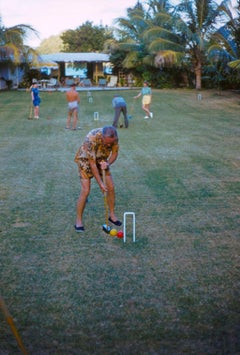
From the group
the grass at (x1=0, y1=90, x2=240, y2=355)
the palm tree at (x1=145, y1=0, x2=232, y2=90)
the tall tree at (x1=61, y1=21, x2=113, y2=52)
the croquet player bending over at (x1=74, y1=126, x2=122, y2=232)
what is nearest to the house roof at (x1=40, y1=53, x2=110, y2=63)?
the palm tree at (x1=145, y1=0, x2=232, y2=90)

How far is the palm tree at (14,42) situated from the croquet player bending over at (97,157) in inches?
1176

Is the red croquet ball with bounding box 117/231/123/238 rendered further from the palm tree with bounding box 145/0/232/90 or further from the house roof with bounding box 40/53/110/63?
the house roof with bounding box 40/53/110/63

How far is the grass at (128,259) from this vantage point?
400 cm

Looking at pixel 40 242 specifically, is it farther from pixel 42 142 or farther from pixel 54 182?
pixel 42 142

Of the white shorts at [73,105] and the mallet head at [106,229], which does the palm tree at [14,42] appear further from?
the mallet head at [106,229]

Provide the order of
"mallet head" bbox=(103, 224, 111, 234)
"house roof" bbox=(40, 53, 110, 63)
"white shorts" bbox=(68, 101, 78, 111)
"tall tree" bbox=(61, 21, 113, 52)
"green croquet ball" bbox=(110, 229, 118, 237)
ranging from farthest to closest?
"tall tree" bbox=(61, 21, 113, 52), "house roof" bbox=(40, 53, 110, 63), "white shorts" bbox=(68, 101, 78, 111), "mallet head" bbox=(103, 224, 111, 234), "green croquet ball" bbox=(110, 229, 118, 237)

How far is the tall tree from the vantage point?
56.1 m

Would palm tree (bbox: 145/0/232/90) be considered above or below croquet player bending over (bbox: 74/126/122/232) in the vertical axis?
above

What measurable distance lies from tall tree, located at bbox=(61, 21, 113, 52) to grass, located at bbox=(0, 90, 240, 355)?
46.9 meters

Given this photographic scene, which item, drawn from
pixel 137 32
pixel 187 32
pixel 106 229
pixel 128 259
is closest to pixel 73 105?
pixel 106 229

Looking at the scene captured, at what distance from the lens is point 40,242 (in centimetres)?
610

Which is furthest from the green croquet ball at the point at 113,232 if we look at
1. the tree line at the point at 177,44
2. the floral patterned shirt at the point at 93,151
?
the tree line at the point at 177,44

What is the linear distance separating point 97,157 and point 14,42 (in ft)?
103

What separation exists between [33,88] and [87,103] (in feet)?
29.0
